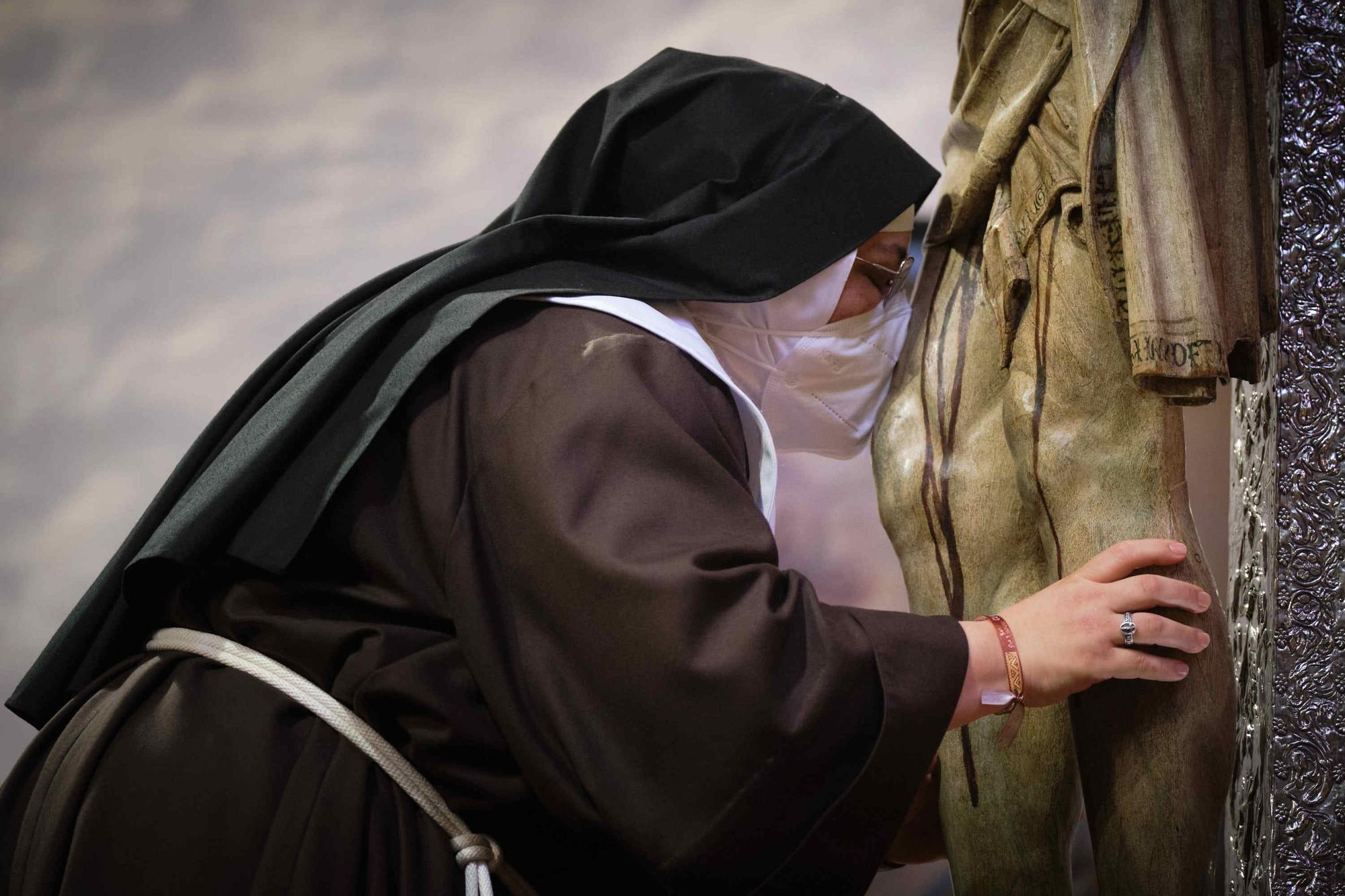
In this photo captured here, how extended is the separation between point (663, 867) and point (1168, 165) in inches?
32.8

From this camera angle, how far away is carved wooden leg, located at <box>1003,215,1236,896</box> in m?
1.12

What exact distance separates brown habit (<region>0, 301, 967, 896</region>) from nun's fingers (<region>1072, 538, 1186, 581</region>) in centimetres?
17

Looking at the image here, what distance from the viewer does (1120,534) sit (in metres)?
1.15

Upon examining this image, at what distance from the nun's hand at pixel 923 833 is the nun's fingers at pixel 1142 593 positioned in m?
0.48

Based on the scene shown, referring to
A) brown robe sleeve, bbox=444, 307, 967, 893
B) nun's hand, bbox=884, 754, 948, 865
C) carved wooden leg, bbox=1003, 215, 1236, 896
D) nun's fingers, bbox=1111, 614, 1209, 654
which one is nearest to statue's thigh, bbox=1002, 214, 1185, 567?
carved wooden leg, bbox=1003, 215, 1236, 896

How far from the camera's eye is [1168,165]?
3.51 feet

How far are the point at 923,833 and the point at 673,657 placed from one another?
28.6 inches

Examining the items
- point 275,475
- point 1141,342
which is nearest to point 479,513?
point 275,475

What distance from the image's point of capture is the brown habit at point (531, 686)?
3.28 ft

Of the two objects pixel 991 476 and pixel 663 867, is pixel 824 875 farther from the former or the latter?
pixel 991 476

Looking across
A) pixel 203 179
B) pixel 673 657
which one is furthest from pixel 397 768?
pixel 203 179

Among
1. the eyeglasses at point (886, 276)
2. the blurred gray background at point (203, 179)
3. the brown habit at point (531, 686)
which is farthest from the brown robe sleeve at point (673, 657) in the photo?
the blurred gray background at point (203, 179)

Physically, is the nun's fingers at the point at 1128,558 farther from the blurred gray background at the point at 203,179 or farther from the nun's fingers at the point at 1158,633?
the blurred gray background at the point at 203,179

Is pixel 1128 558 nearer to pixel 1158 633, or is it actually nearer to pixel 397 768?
pixel 1158 633
